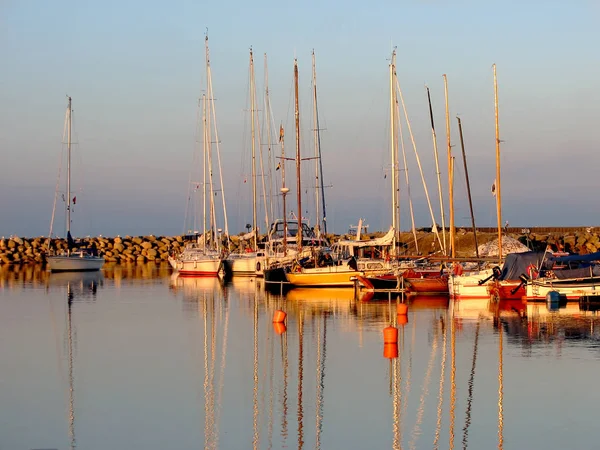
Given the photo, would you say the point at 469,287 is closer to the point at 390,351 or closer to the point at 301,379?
the point at 390,351

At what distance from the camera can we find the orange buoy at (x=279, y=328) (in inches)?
1322

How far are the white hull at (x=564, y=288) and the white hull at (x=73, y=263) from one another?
46.4 m

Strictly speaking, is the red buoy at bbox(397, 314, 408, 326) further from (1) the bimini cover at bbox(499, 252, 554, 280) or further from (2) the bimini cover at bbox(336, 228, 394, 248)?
(2) the bimini cover at bbox(336, 228, 394, 248)

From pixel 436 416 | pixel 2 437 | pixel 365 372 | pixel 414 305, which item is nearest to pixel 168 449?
pixel 2 437

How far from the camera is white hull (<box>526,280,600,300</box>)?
41625mm

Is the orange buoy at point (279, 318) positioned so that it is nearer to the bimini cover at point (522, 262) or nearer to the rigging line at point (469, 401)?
the rigging line at point (469, 401)

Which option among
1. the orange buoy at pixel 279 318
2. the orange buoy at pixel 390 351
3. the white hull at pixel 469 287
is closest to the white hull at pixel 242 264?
the white hull at pixel 469 287

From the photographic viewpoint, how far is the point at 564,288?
41.9 m

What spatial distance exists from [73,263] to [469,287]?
144 ft

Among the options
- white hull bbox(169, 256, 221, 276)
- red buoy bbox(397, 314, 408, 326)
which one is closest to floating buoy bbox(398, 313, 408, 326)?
red buoy bbox(397, 314, 408, 326)

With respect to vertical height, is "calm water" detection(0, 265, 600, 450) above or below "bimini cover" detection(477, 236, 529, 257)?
below

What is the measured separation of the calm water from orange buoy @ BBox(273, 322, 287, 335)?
27 centimetres

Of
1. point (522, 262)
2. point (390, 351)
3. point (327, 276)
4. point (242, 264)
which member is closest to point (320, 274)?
point (327, 276)

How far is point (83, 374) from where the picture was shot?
2536cm
